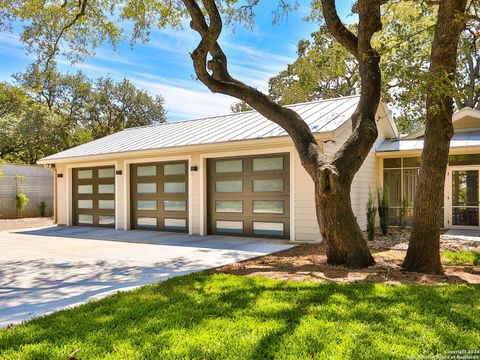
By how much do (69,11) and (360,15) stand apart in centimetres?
786

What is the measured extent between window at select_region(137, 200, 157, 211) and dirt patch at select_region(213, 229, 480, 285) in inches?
223

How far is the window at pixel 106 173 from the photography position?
44.0ft

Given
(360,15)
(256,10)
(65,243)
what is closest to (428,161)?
(360,15)

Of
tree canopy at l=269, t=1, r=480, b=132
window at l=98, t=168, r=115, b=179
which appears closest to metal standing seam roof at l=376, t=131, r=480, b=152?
tree canopy at l=269, t=1, r=480, b=132

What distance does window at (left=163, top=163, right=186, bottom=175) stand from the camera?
11.6 meters

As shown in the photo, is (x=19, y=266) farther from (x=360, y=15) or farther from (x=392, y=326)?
(x=360, y=15)

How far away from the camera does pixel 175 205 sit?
38.5ft

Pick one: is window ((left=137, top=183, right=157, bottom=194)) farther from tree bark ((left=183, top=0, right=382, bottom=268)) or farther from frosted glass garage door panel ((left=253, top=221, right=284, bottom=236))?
tree bark ((left=183, top=0, right=382, bottom=268))

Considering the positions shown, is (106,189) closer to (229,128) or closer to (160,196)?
(160,196)

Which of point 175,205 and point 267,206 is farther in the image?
point 175,205

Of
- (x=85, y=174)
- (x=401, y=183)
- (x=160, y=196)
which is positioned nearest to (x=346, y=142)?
(x=160, y=196)

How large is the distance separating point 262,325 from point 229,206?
7.38m

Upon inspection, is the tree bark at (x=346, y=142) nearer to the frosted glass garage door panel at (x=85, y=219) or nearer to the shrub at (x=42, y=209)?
the frosted glass garage door panel at (x=85, y=219)

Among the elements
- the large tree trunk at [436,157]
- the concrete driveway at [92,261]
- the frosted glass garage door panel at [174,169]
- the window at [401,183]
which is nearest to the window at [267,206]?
the concrete driveway at [92,261]
